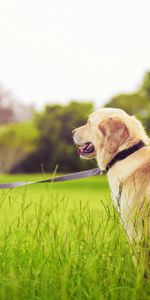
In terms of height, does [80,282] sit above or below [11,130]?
below

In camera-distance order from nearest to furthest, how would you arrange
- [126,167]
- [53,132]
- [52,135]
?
[126,167]
[52,135]
[53,132]

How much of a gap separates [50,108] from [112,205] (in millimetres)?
36181

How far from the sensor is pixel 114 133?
6.00 metres

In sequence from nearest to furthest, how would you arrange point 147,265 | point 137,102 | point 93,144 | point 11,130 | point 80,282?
point 80,282
point 147,265
point 93,144
point 137,102
point 11,130

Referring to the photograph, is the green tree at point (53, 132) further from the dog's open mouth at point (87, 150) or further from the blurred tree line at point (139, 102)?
the dog's open mouth at point (87, 150)

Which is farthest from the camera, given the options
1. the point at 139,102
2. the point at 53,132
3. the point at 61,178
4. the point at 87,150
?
the point at 53,132

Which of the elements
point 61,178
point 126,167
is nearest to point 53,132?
point 61,178

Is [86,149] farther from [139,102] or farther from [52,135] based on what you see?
[52,135]

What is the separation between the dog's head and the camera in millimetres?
5988

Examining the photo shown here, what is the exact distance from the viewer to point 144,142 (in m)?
6.01

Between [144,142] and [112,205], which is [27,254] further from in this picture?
[144,142]

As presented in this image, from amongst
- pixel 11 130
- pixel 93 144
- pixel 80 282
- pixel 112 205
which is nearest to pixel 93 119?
pixel 93 144

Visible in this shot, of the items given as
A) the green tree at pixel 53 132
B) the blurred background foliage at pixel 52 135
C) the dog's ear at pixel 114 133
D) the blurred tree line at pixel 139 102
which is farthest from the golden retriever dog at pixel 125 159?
the green tree at pixel 53 132

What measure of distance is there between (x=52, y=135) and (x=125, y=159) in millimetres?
33347
